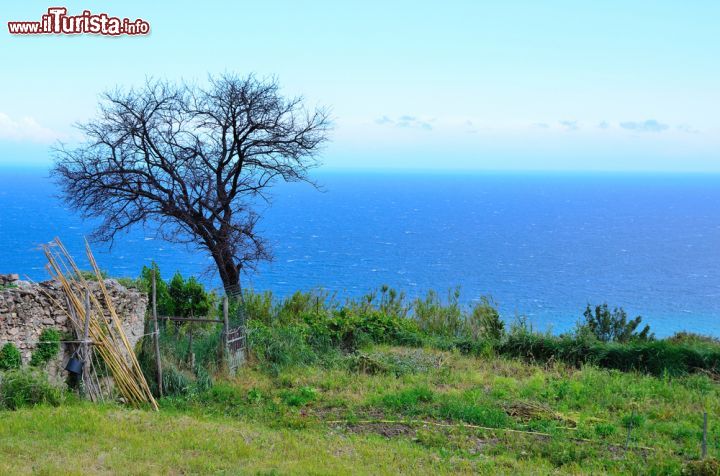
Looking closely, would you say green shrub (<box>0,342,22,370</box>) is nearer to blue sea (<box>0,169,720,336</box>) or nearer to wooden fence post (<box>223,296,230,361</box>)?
wooden fence post (<box>223,296,230,361</box>)

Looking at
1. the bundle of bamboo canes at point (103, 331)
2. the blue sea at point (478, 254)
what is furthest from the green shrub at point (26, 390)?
the blue sea at point (478, 254)

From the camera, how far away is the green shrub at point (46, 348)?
447 inches

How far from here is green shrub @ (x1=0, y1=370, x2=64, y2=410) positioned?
1079cm

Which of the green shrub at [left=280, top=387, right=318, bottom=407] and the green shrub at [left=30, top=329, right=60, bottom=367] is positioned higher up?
the green shrub at [left=30, top=329, right=60, bottom=367]

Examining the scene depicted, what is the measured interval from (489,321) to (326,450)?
9218 millimetres

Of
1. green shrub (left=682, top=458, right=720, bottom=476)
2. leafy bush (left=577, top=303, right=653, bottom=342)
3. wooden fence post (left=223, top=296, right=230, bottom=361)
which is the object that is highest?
wooden fence post (left=223, top=296, right=230, bottom=361)

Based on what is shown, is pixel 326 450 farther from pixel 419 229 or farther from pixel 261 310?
pixel 419 229

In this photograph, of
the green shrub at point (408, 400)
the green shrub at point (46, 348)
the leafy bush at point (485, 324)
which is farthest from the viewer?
the leafy bush at point (485, 324)

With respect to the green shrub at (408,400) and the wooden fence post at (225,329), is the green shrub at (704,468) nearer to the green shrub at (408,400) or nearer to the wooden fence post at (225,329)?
the green shrub at (408,400)

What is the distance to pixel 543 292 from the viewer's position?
48156 mm

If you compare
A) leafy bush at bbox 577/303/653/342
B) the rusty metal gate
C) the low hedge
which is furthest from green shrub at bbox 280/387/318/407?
leafy bush at bbox 577/303/653/342

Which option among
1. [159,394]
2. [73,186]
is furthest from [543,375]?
[73,186]

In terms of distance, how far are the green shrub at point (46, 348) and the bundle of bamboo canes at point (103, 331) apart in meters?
0.40

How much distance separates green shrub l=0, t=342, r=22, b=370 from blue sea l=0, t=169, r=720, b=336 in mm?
8215
